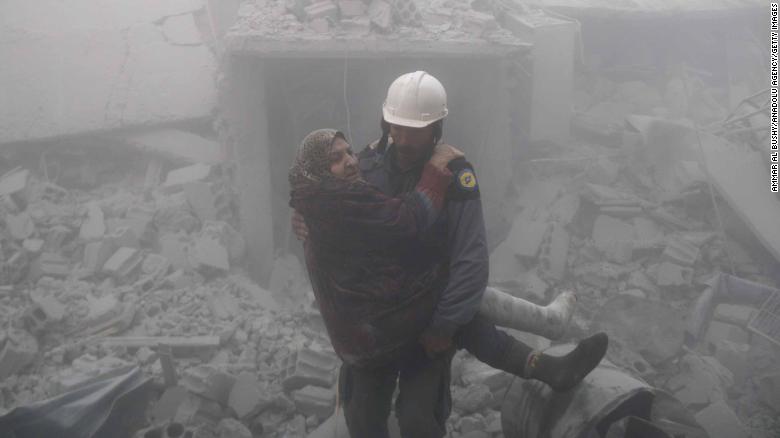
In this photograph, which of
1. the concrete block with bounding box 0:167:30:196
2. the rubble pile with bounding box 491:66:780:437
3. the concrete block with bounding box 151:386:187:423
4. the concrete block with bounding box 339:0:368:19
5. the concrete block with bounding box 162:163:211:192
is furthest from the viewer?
the concrete block with bounding box 162:163:211:192

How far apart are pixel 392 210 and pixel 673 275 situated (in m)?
4.15

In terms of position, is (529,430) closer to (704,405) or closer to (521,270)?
(704,405)

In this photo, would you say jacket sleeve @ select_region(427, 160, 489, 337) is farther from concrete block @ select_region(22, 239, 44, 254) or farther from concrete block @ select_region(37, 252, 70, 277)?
concrete block @ select_region(22, 239, 44, 254)

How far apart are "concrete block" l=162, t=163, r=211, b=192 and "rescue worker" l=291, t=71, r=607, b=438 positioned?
3.52 m

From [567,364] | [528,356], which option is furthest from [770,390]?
[528,356]

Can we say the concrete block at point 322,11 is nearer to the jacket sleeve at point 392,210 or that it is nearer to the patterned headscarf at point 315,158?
the patterned headscarf at point 315,158

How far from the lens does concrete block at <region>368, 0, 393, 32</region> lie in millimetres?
Result: 5300

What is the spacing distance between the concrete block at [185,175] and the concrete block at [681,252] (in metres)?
4.60

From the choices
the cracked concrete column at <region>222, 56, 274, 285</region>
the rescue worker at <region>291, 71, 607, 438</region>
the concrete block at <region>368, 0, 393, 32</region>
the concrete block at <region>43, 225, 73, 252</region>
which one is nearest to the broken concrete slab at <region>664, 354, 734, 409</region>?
the rescue worker at <region>291, 71, 607, 438</region>

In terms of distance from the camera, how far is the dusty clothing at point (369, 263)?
7.87ft

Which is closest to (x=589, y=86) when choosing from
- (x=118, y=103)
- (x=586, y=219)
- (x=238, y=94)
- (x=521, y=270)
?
(x=586, y=219)

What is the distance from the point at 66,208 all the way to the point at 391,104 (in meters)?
4.29

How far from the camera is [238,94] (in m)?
5.34

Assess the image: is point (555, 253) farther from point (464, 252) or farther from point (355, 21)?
point (464, 252)
